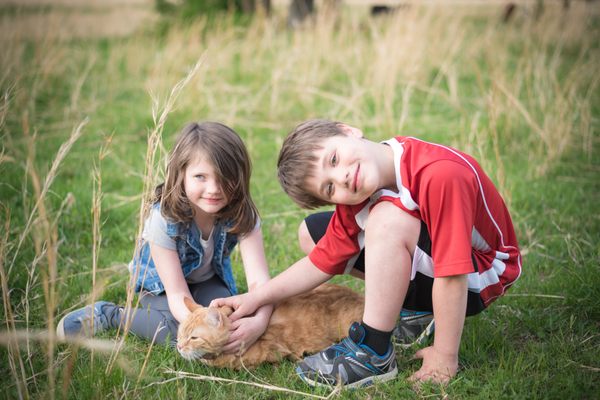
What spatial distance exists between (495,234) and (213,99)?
3804mm

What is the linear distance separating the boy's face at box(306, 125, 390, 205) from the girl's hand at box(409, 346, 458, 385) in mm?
617

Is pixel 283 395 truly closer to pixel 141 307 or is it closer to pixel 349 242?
pixel 349 242

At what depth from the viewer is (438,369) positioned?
1.94 metres

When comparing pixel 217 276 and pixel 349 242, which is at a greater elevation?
pixel 349 242

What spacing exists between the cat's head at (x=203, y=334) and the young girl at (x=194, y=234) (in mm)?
66

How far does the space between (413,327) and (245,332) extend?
72 cm

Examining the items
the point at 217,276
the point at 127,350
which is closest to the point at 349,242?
the point at 217,276

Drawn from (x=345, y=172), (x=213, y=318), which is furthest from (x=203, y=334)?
(x=345, y=172)

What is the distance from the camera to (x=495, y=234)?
203cm

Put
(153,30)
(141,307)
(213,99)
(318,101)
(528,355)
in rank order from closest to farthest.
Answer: (528,355), (141,307), (213,99), (318,101), (153,30)

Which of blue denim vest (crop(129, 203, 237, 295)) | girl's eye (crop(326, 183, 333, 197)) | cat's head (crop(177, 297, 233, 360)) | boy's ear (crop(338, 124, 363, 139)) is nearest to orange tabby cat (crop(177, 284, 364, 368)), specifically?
cat's head (crop(177, 297, 233, 360))

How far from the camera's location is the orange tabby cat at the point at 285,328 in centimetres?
200

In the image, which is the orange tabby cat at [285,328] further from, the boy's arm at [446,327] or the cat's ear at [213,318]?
the boy's arm at [446,327]

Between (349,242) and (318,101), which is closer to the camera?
(349,242)
